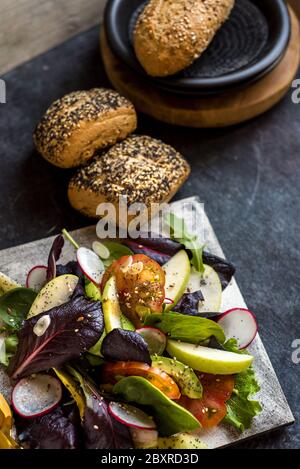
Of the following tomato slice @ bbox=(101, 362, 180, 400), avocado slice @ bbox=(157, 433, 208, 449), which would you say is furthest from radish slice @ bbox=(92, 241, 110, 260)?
avocado slice @ bbox=(157, 433, 208, 449)

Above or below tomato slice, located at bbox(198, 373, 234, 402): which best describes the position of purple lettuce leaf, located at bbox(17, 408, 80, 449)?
below

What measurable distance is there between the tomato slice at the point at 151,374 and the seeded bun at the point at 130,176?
61cm

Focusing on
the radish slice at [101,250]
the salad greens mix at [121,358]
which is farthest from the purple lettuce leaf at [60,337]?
Result: the radish slice at [101,250]

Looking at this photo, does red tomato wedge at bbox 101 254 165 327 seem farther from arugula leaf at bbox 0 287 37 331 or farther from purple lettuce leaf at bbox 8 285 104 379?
arugula leaf at bbox 0 287 37 331

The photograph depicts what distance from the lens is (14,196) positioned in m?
2.48

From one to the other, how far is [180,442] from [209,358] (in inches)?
9.2

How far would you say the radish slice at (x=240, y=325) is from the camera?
2.03 meters

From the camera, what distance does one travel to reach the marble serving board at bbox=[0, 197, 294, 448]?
6.23ft

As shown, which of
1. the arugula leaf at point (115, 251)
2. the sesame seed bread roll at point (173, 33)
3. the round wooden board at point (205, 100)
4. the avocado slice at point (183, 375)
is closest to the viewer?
the avocado slice at point (183, 375)

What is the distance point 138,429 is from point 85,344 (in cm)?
26

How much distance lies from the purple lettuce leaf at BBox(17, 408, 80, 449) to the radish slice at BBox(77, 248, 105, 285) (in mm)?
415

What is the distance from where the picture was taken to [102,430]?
1.76 m

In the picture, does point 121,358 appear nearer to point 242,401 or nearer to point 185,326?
point 185,326

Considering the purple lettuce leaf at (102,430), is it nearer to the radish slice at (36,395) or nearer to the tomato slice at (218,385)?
the radish slice at (36,395)
